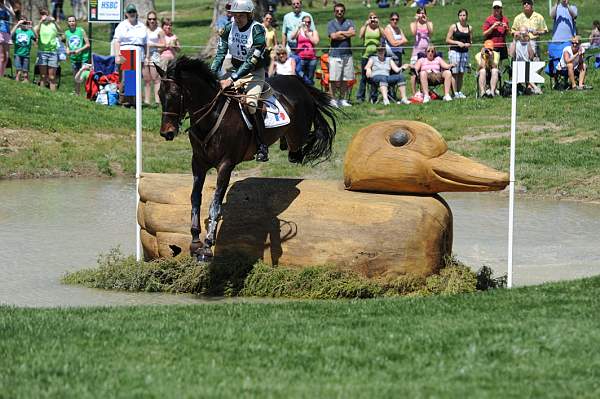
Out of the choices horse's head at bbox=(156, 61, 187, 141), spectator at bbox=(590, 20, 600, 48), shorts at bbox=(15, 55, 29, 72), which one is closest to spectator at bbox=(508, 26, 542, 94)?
spectator at bbox=(590, 20, 600, 48)

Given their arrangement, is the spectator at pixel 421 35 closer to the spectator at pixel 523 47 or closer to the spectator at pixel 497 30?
the spectator at pixel 497 30

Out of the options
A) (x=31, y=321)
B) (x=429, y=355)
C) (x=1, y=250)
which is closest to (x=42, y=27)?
(x=1, y=250)

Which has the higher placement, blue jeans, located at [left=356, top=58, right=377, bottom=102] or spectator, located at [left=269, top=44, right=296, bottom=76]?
spectator, located at [left=269, top=44, right=296, bottom=76]

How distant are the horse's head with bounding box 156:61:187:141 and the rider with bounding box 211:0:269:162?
2.14ft

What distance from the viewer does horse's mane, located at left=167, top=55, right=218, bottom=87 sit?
11.3 meters

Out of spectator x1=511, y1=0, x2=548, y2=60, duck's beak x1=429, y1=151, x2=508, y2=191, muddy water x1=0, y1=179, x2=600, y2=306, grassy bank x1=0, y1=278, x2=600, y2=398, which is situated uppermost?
spectator x1=511, y1=0, x2=548, y2=60

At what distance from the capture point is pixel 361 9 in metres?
47.8

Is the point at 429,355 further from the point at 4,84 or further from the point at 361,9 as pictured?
the point at 361,9

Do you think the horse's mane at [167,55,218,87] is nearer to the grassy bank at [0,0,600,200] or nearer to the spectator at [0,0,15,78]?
the grassy bank at [0,0,600,200]

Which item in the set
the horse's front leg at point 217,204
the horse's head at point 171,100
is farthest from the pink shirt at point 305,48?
the horse's head at point 171,100

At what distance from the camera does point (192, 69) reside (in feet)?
37.6

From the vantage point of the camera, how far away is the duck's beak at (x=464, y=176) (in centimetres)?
1165

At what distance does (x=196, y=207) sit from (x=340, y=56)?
14.5m

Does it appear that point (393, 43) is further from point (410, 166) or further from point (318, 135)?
point (410, 166)
